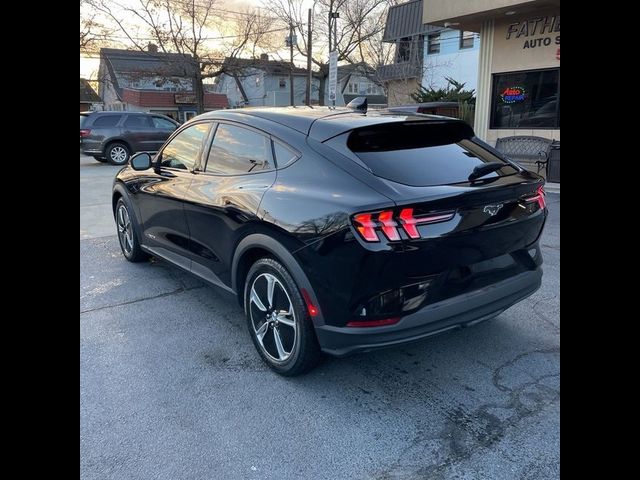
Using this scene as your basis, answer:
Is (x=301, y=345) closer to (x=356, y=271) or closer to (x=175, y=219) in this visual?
(x=356, y=271)

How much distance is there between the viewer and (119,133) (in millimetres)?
17391

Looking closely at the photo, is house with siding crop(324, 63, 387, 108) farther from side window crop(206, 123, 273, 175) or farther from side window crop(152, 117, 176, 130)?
side window crop(206, 123, 273, 175)

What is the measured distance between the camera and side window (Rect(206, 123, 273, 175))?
3.35 m

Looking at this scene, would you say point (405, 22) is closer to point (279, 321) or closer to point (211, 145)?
point (211, 145)

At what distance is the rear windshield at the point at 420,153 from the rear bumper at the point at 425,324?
0.67m

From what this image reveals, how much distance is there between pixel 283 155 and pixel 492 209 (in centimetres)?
133

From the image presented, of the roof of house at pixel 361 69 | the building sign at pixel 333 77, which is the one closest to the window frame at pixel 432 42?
the roof of house at pixel 361 69

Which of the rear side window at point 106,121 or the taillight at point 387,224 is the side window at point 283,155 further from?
the rear side window at point 106,121

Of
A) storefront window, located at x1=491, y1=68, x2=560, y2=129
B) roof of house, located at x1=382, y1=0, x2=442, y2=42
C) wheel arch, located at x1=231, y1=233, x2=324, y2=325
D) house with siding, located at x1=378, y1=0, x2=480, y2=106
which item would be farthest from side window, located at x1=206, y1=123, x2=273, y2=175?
roof of house, located at x1=382, y1=0, x2=442, y2=42

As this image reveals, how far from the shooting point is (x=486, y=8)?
36.6 ft

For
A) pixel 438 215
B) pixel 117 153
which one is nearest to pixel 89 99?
pixel 117 153
